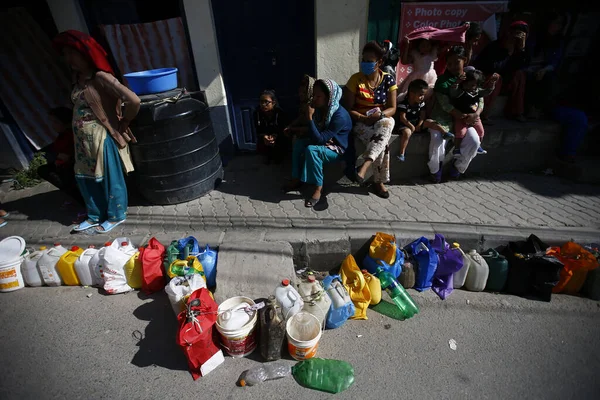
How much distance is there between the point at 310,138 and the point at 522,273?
2768 mm

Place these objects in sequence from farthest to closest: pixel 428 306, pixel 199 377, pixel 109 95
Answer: pixel 109 95 < pixel 428 306 < pixel 199 377

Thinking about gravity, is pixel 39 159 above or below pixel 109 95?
below

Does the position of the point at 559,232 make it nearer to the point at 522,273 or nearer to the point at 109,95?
the point at 522,273

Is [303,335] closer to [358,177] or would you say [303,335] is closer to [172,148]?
[358,177]

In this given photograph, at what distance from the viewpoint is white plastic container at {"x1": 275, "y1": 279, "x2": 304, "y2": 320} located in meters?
2.74

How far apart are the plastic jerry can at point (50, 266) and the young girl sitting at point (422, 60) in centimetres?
467

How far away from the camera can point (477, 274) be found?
3248 millimetres

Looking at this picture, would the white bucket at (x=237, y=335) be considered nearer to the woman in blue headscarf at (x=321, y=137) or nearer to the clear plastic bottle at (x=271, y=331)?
the clear plastic bottle at (x=271, y=331)

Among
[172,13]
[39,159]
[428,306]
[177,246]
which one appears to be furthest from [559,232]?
[39,159]

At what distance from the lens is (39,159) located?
17.7 ft

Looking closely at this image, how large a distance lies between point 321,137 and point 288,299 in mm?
2018

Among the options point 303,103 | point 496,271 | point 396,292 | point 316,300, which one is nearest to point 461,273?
point 496,271

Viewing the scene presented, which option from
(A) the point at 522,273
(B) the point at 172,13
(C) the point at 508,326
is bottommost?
A: (C) the point at 508,326

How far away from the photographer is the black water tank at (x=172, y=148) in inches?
150
